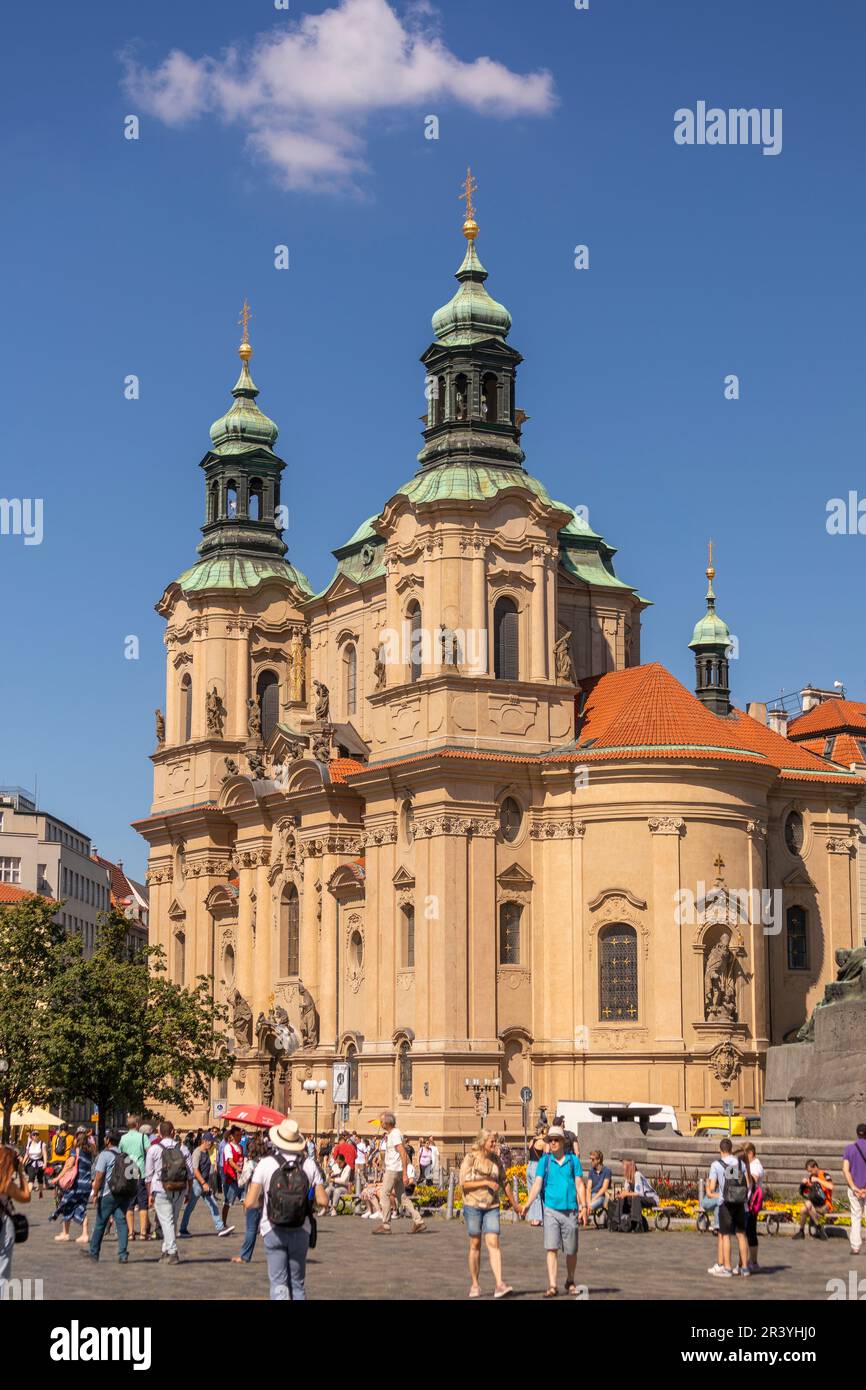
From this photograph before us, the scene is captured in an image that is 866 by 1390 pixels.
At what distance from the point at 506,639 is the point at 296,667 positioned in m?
16.6

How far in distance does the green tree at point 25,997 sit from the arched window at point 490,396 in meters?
22.7

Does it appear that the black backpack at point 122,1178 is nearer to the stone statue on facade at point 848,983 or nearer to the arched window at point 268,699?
the stone statue on facade at point 848,983

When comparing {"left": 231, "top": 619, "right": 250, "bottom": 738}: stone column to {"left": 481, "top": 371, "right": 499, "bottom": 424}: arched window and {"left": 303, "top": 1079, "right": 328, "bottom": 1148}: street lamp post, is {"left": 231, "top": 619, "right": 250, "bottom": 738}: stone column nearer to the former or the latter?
{"left": 481, "top": 371, "right": 499, "bottom": 424}: arched window

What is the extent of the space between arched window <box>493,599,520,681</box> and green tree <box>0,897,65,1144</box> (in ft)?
55.0

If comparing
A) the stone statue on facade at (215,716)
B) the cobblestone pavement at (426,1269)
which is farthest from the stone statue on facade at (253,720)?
the cobblestone pavement at (426,1269)

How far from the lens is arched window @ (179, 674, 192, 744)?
281 feet

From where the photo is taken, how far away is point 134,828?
3450 inches

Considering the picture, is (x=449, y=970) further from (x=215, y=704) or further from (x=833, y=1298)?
(x=833, y=1298)

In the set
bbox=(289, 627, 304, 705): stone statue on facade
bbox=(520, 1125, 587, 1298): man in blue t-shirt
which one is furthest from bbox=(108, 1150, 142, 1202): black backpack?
bbox=(289, 627, 304, 705): stone statue on facade

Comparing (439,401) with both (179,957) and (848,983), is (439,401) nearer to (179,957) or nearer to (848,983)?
(179,957)

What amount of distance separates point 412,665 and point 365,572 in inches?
429

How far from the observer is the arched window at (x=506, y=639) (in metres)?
68.6
